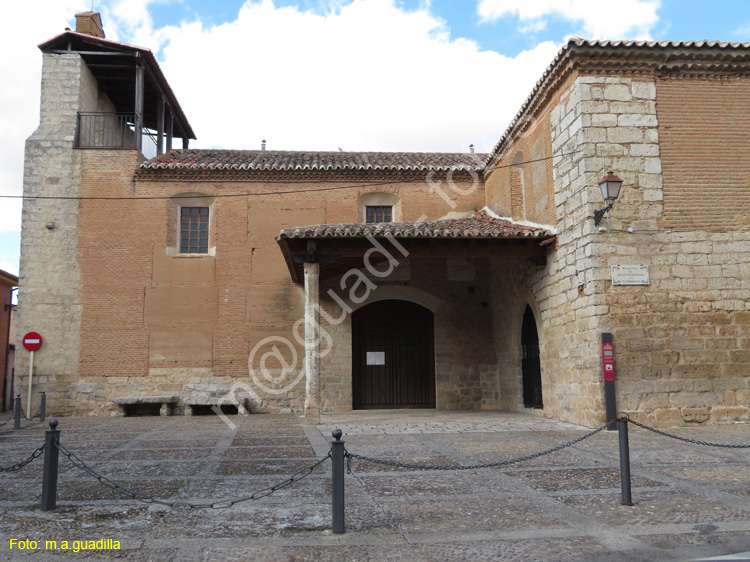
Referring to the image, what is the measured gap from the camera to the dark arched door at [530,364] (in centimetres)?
1237

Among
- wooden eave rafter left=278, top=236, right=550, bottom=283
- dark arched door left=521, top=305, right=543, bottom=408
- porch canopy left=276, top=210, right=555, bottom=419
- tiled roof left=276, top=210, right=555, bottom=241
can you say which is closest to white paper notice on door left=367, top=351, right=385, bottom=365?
dark arched door left=521, top=305, right=543, bottom=408

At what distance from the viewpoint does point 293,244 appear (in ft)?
36.8

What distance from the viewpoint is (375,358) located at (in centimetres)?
1495

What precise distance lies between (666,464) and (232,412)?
10482mm

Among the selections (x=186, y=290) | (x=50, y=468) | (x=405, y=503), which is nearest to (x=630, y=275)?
(x=405, y=503)

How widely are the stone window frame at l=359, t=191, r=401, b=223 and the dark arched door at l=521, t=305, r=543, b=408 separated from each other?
4.51 m

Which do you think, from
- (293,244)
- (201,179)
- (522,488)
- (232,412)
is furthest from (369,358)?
(522,488)

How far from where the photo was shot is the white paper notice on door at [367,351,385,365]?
1492 cm

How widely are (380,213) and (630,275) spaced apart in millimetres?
7583

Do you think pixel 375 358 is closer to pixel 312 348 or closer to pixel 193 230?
pixel 312 348

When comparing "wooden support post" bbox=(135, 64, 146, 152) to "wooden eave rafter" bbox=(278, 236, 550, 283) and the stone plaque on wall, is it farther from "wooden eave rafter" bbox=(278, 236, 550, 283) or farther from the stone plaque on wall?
the stone plaque on wall

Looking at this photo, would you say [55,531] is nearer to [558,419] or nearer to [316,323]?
[316,323]

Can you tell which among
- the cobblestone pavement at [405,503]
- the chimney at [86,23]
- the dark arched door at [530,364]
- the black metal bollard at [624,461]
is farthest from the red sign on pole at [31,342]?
the black metal bollard at [624,461]

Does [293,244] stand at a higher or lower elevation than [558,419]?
higher
